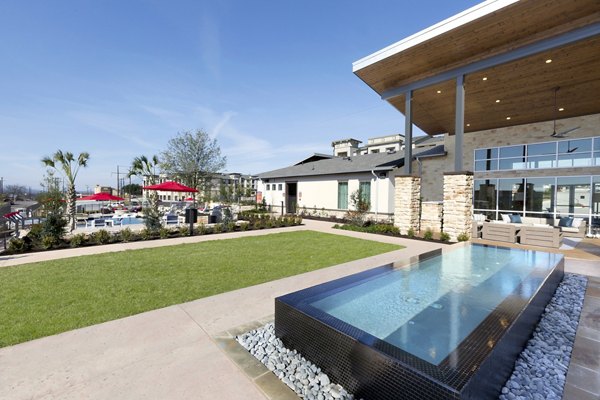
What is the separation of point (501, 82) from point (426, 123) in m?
5.78

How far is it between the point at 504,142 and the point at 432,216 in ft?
24.8

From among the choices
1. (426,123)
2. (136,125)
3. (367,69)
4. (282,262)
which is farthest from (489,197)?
(136,125)

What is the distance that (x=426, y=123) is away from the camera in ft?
52.6

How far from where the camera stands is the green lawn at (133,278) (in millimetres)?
3756

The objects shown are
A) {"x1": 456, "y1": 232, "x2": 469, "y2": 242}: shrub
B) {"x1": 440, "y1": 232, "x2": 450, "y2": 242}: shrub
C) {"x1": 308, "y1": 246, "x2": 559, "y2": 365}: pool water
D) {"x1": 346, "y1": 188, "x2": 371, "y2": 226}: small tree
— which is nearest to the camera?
{"x1": 308, "y1": 246, "x2": 559, "y2": 365}: pool water

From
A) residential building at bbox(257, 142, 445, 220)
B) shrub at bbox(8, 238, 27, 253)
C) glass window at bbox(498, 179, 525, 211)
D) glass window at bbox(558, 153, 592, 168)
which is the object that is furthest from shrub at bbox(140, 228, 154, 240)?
glass window at bbox(558, 153, 592, 168)

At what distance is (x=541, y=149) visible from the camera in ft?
44.9

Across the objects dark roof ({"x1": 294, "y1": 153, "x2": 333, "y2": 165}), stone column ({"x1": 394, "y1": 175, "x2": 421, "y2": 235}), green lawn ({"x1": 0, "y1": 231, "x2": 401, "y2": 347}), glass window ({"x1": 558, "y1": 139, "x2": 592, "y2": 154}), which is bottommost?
green lawn ({"x1": 0, "y1": 231, "x2": 401, "y2": 347})

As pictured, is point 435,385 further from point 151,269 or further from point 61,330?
point 151,269

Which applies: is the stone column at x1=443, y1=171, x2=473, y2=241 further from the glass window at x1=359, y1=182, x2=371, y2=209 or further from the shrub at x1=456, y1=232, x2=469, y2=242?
the glass window at x1=359, y1=182, x2=371, y2=209

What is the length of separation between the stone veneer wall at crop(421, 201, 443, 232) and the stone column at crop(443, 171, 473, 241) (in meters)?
1.39

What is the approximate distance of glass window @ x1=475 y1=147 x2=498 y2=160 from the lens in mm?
15137

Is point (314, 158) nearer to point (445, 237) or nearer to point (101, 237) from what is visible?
point (445, 237)

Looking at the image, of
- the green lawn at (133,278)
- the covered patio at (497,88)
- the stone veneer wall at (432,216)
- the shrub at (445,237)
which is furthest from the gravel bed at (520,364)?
the stone veneer wall at (432,216)
